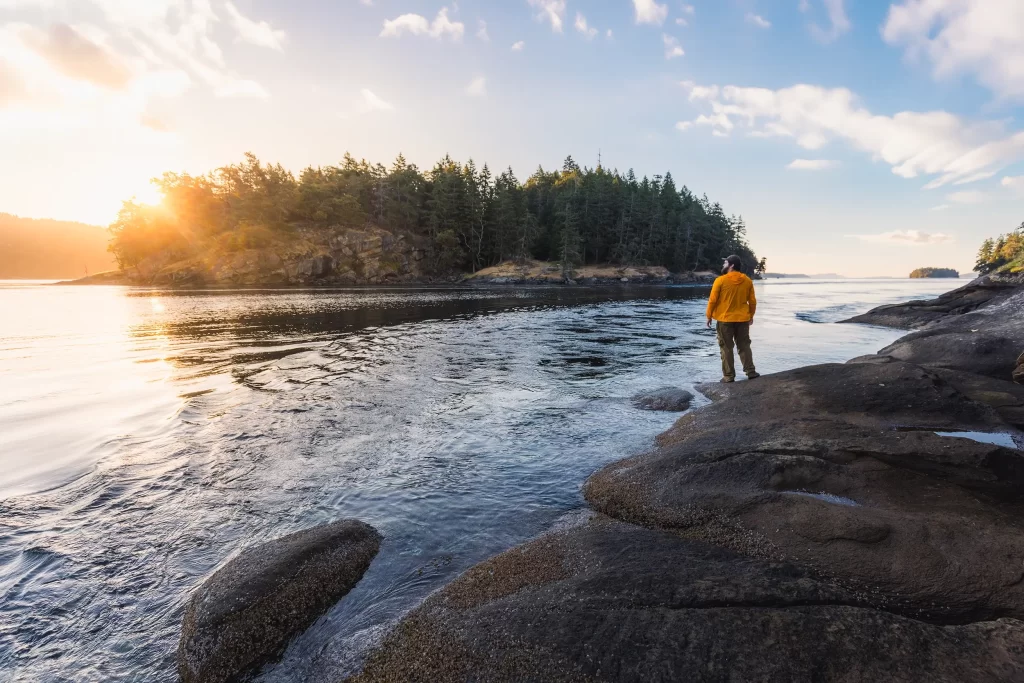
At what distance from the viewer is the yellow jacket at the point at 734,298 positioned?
446 inches

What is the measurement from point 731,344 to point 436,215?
95.7m

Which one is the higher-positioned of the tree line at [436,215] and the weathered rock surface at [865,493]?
the tree line at [436,215]

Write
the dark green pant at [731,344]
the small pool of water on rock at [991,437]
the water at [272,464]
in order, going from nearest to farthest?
the water at [272,464] → the small pool of water on rock at [991,437] → the dark green pant at [731,344]

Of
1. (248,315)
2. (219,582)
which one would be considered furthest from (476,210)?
(219,582)

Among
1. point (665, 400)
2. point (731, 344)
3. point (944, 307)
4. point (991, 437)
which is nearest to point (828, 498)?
point (991, 437)

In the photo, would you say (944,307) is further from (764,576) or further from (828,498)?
(764,576)

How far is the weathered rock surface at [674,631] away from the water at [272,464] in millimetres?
861

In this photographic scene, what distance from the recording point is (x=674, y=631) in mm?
3246

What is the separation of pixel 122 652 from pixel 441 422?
6663 mm

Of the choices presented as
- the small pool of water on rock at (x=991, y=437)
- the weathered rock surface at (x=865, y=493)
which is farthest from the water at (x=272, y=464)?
the small pool of water on rock at (x=991, y=437)

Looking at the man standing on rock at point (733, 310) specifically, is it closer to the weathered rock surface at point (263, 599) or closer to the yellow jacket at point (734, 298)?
the yellow jacket at point (734, 298)

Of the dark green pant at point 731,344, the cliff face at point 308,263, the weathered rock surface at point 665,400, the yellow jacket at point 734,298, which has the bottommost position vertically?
the weathered rock surface at point 665,400

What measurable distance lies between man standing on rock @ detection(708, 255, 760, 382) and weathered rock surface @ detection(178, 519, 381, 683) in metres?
→ 10.7

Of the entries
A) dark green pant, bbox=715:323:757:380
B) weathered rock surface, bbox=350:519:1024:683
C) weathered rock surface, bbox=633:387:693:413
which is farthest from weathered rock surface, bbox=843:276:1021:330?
weathered rock surface, bbox=350:519:1024:683
